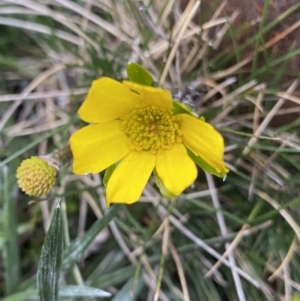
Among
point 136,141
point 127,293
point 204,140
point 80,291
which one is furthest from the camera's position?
point 127,293

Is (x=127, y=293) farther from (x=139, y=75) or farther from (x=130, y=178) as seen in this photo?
(x=139, y=75)

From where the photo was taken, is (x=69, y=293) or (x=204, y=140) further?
(x=69, y=293)

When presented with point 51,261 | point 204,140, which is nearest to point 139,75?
point 204,140

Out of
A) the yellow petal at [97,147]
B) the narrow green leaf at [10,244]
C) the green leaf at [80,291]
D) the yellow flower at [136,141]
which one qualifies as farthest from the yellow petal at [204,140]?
the narrow green leaf at [10,244]

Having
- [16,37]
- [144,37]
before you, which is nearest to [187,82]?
[144,37]

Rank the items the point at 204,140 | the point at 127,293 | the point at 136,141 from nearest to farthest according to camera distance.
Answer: the point at 204,140, the point at 136,141, the point at 127,293
